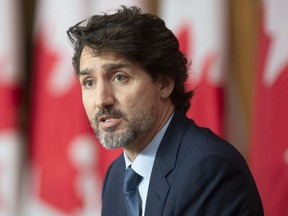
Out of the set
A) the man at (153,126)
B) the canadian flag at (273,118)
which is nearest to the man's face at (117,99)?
the man at (153,126)

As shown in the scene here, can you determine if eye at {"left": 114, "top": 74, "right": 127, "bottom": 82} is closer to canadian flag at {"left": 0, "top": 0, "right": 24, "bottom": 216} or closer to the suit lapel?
the suit lapel

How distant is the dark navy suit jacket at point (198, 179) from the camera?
2.69ft

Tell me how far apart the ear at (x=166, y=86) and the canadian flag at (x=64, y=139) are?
1.68 feet

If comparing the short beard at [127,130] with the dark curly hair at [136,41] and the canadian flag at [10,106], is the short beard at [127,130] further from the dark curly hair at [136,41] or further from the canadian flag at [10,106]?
the canadian flag at [10,106]

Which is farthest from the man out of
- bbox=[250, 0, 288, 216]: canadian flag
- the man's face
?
bbox=[250, 0, 288, 216]: canadian flag

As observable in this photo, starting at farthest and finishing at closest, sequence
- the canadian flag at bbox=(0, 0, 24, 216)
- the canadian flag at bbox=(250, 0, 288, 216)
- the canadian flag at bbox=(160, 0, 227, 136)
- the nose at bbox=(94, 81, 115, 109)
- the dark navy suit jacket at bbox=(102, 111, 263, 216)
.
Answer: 1. the canadian flag at bbox=(0, 0, 24, 216)
2. the canadian flag at bbox=(160, 0, 227, 136)
3. the canadian flag at bbox=(250, 0, 288, 216)
4. the nose at bbox=(94, 81, 115, 109)
5. the dark navy suit jacket at bbox=(102, 111, 263, 216)

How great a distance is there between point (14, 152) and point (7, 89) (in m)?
0.20

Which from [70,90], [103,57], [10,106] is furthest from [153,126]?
[10,106]

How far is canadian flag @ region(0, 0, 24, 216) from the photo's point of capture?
1526mm

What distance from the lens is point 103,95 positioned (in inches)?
36.4

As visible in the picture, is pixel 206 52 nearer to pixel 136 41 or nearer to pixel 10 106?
pixel 136 41

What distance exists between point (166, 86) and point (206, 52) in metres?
0.44

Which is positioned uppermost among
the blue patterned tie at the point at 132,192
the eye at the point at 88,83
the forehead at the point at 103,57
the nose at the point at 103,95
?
the forehead at the point at 103,57

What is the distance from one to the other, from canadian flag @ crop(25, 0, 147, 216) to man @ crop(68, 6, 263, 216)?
0.47m
